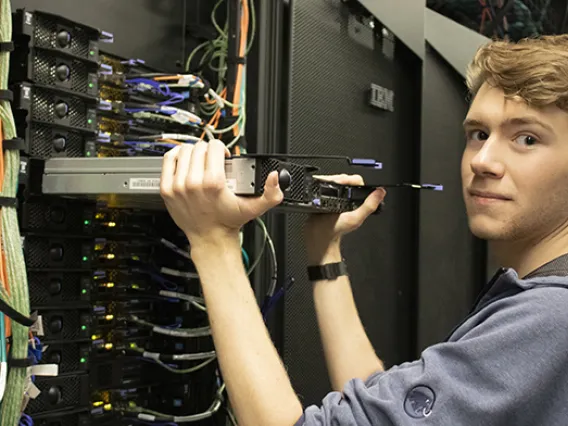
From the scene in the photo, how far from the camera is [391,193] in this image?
2.60 m

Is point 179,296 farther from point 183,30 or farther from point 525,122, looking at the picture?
point 525,122

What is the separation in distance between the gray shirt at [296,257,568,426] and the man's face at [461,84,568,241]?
0.17 metres

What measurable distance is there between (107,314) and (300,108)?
824 mm

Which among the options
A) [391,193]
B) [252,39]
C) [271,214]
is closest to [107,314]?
[271,214]

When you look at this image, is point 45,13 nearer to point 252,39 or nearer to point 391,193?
point 252,39

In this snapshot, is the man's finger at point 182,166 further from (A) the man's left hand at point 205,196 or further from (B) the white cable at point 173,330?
(B) the white cable at point 173,330

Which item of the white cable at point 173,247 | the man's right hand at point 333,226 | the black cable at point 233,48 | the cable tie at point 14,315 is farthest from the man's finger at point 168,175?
the black cable at point 233,48

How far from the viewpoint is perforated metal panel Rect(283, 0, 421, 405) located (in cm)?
209

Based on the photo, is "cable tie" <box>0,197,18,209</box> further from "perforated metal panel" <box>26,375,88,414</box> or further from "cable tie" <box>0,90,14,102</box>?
"perforated metal panel" <box>26,375,88,414</box>

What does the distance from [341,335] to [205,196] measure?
62 cm

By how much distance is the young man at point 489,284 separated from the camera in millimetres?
949

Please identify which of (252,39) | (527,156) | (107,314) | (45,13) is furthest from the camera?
(252,39)

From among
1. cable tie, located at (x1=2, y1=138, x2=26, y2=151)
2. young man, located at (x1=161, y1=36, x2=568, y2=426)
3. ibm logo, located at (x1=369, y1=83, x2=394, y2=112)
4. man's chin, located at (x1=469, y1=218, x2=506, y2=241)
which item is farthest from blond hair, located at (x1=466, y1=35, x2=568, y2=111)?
ibm logo, located at (x1=369, y1=83, x2=394, y2=112)

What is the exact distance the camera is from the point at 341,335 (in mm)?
1588
